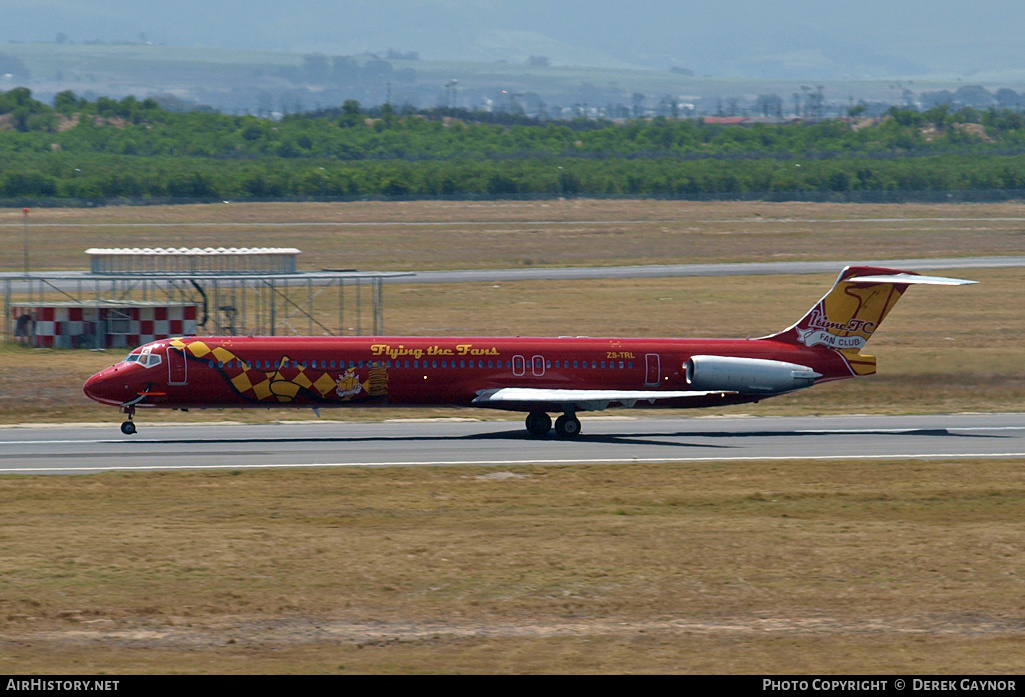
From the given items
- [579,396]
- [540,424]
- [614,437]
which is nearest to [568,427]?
[540,424]

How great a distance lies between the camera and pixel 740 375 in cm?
4638

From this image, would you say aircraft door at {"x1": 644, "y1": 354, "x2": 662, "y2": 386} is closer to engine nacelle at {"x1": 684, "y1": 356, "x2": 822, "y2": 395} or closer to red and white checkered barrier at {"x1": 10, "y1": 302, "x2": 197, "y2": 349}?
engine nacelle at {"x1": 684, "y1": 356, "x2": 822, "y2": 395}

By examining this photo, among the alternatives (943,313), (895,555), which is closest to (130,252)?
(943,313)

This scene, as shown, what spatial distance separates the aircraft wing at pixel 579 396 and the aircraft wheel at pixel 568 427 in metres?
0.59

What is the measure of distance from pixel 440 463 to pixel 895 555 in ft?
51.6

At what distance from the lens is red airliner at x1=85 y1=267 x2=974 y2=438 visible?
4453cm

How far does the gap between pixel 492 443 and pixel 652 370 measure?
6.46 m

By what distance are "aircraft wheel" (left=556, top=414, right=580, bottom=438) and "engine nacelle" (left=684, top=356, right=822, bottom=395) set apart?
4359mm

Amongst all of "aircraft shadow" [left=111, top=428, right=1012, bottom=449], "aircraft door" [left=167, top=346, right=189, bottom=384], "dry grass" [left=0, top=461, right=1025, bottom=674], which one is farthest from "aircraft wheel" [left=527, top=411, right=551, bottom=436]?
"aircraft door" [left=167, top=346, right=189, bottom=384]

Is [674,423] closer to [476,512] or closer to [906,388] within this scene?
[906,388]

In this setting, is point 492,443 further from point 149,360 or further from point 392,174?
point 392,174

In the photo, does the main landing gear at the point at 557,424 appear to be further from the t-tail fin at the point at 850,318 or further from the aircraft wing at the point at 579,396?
the t-tail fin at the point at 850,318

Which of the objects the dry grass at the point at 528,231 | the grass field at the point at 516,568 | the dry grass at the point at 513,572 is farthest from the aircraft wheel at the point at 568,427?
the dry grass at the point at 528,231
